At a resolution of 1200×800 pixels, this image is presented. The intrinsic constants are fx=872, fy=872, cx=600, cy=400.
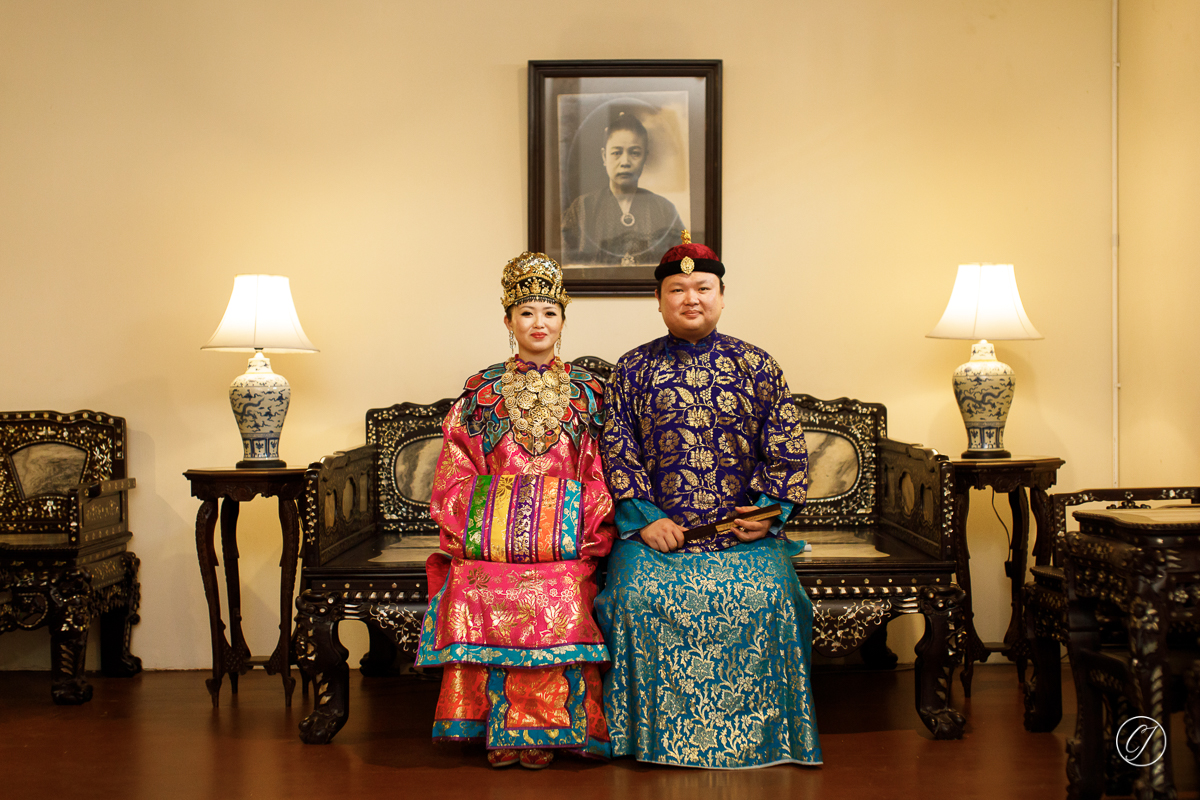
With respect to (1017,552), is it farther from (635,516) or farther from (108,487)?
(108,487)

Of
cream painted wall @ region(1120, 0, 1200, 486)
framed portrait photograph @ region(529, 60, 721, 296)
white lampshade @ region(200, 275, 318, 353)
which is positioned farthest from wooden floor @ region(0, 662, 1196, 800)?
framed portrait photograph @ region(529, 60, 721, 296)

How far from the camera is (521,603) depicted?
2.51 m

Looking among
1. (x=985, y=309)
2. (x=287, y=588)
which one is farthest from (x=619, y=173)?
(x=287, y=588)

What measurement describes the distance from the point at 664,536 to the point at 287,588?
1529mm

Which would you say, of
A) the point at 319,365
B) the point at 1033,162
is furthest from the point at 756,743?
the point at 1033,162

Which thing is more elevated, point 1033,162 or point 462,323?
point 1033,162

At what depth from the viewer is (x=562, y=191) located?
12.1ft

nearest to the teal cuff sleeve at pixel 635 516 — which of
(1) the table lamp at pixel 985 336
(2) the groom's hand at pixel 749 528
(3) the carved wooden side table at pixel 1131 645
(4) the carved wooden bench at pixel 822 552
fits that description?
(2) the groom's hand at pixel 749 528

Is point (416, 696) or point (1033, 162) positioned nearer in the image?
point (416, 696)

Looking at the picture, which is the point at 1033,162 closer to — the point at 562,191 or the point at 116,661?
the point at 562,191

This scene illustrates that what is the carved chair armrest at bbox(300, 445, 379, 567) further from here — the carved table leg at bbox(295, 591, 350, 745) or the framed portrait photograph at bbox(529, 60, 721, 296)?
the framed portrait photograph at bbox(529, 60, 721, 296)

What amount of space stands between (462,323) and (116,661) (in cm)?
202

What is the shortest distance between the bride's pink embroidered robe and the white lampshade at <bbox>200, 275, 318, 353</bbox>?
1005mm

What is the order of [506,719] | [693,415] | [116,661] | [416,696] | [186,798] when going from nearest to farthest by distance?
[186,798], [506,719], [693,415], [416,696], [116,661]
